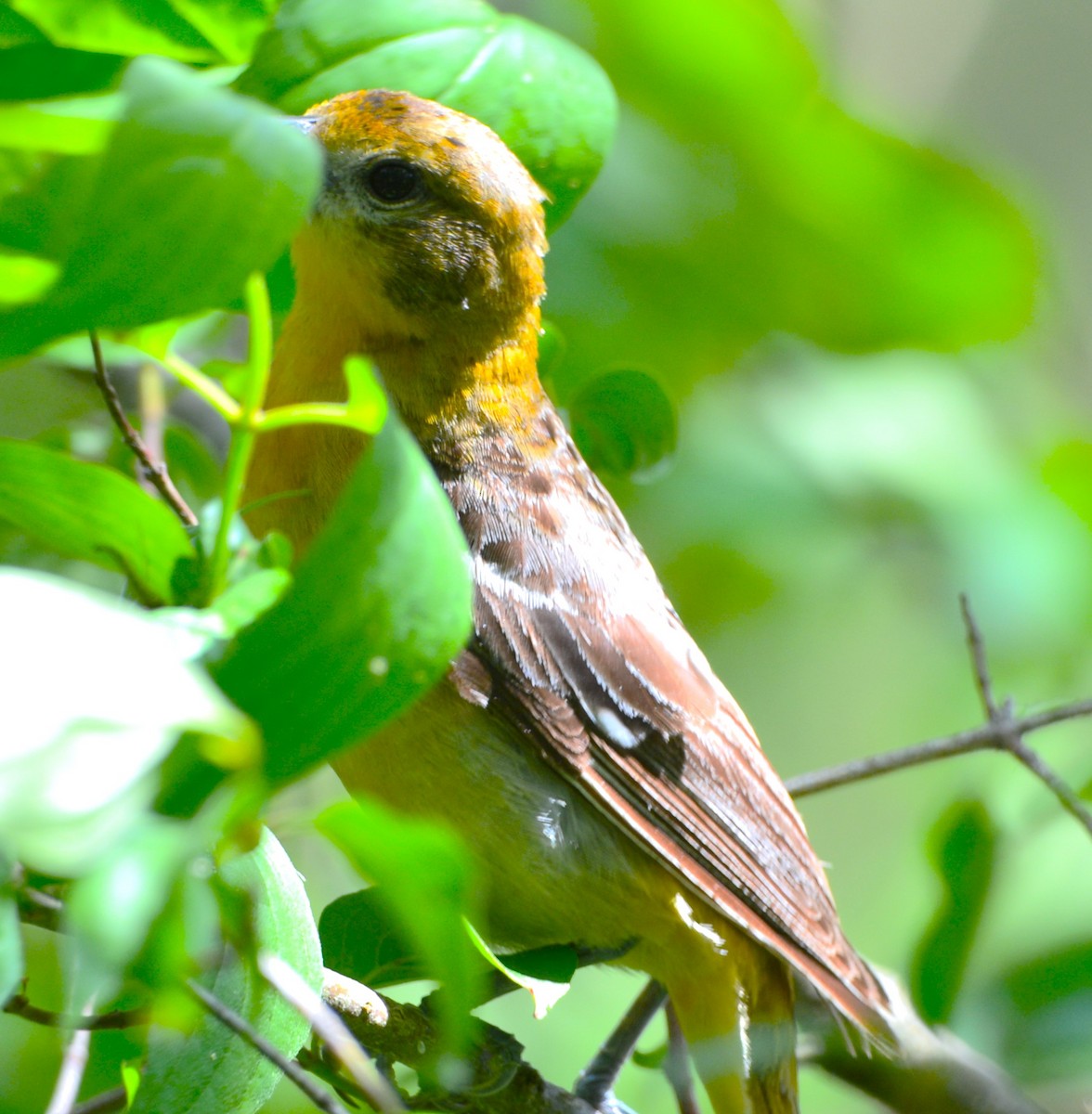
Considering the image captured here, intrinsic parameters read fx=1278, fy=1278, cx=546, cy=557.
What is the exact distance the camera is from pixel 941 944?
210 cm

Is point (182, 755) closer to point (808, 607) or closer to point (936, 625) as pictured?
point (808, 607)

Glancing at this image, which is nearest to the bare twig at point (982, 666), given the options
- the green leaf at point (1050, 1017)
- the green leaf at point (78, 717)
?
the green leaf at point (1050, 1017)

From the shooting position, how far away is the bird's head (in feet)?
8.36

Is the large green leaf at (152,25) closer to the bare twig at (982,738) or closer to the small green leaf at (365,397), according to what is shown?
the small green leaf at (365,397)

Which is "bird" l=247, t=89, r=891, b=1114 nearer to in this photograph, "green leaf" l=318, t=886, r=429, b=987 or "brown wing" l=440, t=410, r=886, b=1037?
"brown wing" l=440, t=410, r=886, b=1037

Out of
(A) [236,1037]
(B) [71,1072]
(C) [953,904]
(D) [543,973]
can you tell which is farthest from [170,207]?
(C) [953,904]

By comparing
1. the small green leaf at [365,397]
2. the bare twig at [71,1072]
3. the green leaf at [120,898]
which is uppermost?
the small green leaf at [365,397]

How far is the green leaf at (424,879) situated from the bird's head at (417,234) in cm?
188

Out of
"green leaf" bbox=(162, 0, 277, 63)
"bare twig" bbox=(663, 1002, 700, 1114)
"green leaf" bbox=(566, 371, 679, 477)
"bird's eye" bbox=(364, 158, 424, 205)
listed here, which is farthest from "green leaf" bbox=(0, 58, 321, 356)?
"bare twig" bbox=(663, 1002, 700, 1114)

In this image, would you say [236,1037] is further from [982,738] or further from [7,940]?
[982,738]

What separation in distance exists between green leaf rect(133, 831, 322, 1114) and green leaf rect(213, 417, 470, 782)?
23 cm

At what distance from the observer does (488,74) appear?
1.88m

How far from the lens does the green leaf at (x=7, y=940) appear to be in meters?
0.80

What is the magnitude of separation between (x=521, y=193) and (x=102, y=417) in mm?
978
